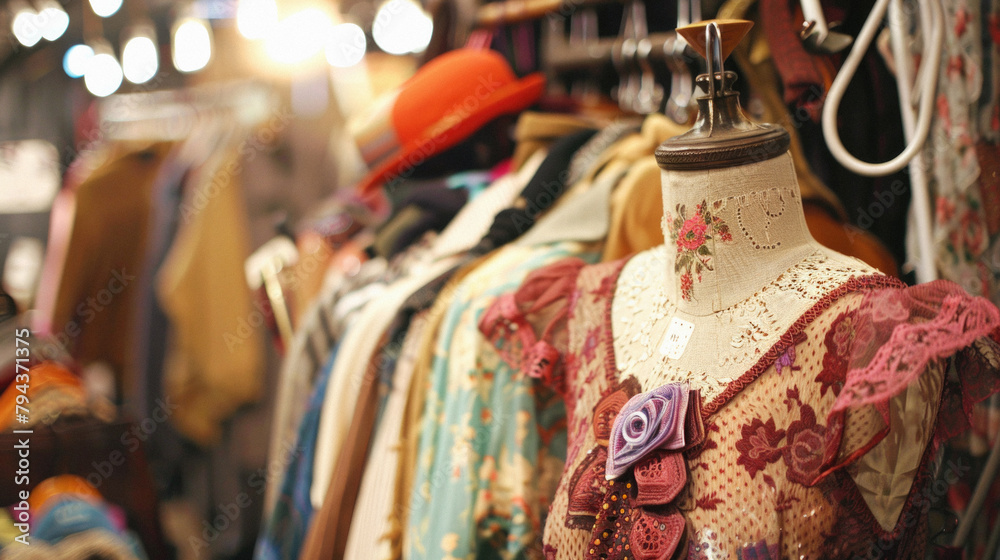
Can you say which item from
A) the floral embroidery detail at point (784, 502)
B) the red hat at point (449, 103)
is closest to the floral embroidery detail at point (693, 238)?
the floral embroidery detail at point (784, 502)

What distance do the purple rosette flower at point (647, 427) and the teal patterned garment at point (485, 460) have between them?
234mm

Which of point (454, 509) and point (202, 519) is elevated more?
point (454, 509)

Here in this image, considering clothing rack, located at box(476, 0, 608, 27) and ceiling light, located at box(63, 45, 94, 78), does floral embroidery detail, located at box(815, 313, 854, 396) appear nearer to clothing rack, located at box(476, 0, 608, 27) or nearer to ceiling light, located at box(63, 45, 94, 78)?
clothing rack, located at box(476, 0, 608, 27)

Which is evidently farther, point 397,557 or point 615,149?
point 615,149

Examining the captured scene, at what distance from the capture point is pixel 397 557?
0.97 metres

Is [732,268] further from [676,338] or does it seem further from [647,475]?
[647,475]

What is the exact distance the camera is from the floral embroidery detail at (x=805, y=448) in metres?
0.57

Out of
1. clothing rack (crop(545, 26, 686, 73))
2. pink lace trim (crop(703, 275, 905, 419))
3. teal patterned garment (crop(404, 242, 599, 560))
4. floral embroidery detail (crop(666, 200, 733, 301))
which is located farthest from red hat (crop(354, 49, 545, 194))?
pink lace trim (crop(703, 275, 905, 419))

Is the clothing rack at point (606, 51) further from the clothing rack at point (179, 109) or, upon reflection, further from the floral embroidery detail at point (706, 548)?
the clothing rack at point (179, 109)

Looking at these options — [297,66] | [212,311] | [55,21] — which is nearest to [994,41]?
[212,311]

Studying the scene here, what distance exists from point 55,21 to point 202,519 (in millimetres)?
1730

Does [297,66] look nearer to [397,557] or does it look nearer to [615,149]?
[615,149]

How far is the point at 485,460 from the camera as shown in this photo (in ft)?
2.98

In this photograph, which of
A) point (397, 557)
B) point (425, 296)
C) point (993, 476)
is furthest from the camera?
point (425, 296)
